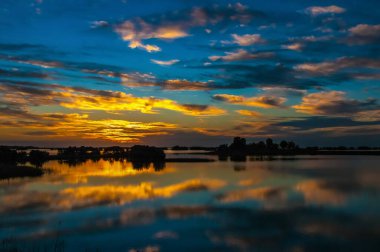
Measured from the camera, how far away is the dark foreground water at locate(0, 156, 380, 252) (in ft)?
50.9

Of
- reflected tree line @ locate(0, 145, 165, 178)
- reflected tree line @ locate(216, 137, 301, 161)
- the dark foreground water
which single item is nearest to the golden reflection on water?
the dark foreground water

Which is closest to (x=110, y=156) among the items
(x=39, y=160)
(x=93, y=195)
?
(x=39, y=160)

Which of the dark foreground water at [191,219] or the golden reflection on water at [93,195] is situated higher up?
the golden reflection on water at [93,195]

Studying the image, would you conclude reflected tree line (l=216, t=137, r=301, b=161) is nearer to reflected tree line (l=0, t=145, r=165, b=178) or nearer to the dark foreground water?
reflected tree line (l=0, t=145, r=165, b=178)

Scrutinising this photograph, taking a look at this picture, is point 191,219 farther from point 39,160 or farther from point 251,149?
point 251,149

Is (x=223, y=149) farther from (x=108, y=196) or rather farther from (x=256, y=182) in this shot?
(x=108, y=196)

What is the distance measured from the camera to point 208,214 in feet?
70.5

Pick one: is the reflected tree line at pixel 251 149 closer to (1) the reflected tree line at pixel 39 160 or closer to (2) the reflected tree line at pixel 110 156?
(2) the reflected tree line at pixel 110 156

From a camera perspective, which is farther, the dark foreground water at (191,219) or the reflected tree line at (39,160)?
the reflected tree line at (39,160)

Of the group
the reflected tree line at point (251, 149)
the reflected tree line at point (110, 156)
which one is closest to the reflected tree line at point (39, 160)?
the reflected tree line at point (110, 156)

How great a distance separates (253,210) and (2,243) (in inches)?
530

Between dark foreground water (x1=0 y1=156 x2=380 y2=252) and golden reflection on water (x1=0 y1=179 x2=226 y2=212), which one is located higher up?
golden reflection on water (x1=0 y1=179 x2=226 y2=212)

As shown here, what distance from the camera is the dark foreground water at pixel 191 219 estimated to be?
50.9ft

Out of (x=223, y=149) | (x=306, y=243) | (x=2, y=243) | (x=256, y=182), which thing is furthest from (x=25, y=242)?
(x=223, y=149)
